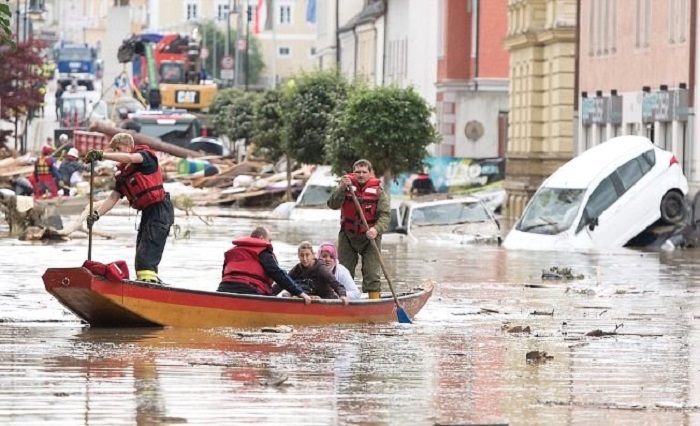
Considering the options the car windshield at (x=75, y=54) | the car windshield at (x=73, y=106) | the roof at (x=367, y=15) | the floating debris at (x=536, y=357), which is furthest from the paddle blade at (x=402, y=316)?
the car windshield at (x=75, y=54)

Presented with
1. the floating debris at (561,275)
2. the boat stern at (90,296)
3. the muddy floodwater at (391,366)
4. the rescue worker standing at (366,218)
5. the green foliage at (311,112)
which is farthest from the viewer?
the green foliage at (311,112)

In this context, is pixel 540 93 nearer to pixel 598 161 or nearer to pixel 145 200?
pixel 598 161

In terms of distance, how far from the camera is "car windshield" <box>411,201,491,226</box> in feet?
146

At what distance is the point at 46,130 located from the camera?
104 meters

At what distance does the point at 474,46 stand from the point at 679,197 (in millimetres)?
32098

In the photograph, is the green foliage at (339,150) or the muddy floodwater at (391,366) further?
the green foliage at (339,150)

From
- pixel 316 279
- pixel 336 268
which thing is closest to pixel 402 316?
pixel 336 268

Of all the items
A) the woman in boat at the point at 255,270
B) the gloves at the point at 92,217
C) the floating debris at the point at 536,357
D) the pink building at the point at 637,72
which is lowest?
the floating debris at the point at 536,357

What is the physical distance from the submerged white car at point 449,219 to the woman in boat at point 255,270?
24010mm

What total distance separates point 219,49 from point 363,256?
129m

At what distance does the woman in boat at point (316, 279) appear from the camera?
67.7ft

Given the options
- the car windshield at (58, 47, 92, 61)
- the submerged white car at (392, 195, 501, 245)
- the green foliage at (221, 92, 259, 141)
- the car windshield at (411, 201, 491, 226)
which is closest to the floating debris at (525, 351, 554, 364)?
the submerged white car at (392, 195, 501, 245)

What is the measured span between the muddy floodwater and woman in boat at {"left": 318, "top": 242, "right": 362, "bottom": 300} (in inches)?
24.4

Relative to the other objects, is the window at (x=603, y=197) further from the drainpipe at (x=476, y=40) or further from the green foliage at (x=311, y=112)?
the drainpipe at (x=476, y=40)
